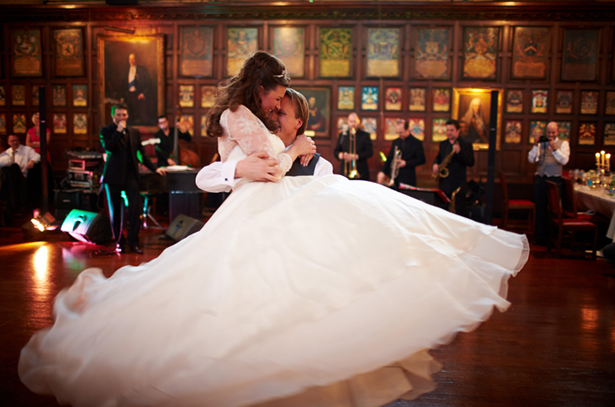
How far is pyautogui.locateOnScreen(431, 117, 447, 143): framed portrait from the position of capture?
860cm

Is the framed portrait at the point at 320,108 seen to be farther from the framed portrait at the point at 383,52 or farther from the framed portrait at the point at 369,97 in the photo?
Result: the framed portrait at the point at 383,52

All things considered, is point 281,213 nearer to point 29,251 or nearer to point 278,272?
point 278,272

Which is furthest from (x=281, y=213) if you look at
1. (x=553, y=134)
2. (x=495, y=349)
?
(x=553, y=134)

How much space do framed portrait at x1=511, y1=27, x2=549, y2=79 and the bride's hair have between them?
777 centimetres

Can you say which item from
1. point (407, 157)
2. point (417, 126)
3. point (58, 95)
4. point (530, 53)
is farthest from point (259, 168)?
point (58, 95)

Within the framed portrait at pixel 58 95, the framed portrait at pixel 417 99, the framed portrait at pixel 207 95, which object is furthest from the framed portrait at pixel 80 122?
the framed portrait at pixel 417 99

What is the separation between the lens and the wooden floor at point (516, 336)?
7.34 feet

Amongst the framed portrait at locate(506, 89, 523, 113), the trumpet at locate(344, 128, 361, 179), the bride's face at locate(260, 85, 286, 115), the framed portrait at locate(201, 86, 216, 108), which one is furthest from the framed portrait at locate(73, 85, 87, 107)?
the bride's face at locate(260, 85, 286, 115)

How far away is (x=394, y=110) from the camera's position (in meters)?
8.64

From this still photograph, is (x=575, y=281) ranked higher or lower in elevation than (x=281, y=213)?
lower

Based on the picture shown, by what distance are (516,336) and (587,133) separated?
694 centimetres

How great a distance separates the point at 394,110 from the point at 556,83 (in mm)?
2969

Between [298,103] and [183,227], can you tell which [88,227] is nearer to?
[183,227]

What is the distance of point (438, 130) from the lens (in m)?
8.62
